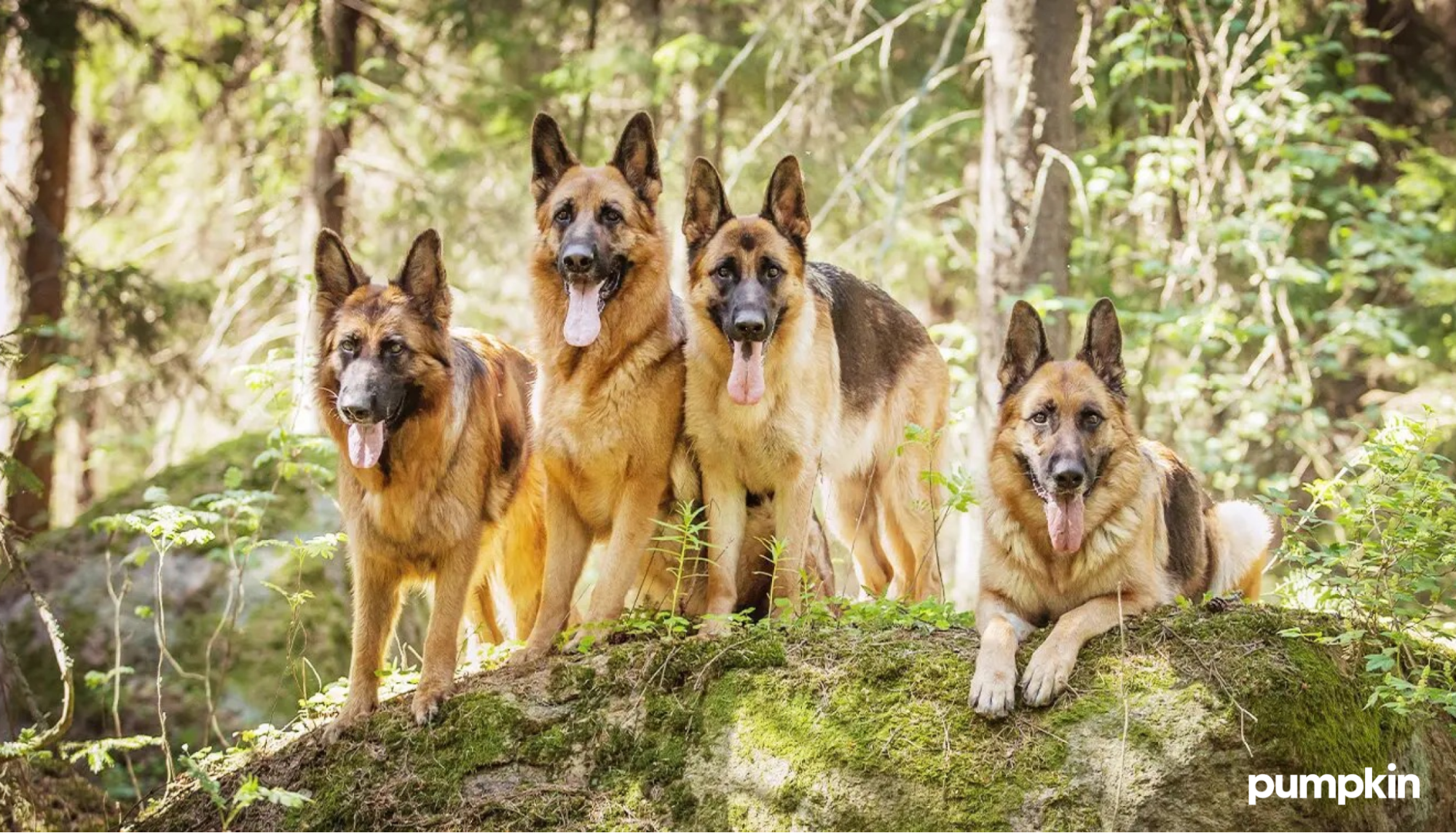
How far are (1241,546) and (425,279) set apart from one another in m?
4.23

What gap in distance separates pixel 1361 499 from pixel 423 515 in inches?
156

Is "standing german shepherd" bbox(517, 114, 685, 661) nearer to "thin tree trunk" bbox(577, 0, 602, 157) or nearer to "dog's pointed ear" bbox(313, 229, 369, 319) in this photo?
"dog's pointed ear" bbox(313, 229, 369, 319)

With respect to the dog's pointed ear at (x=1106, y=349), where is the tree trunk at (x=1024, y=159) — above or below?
above

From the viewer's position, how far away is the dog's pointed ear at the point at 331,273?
552 centimetres

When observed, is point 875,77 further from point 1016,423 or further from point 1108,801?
point 1108,801

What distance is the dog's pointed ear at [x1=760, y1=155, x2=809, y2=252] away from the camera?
5.94 meters

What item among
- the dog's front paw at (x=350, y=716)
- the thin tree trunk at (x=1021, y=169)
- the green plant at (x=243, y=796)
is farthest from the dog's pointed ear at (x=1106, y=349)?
the green plant at (x=243, y=796)

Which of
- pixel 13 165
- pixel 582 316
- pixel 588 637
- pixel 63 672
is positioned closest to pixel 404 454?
pixel 582 316

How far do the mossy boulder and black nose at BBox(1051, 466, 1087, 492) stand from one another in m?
0.59

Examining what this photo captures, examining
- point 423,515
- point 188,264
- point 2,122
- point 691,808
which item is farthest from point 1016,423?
point 188,264

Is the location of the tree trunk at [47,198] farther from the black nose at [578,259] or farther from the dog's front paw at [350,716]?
the black nose at [578,259]

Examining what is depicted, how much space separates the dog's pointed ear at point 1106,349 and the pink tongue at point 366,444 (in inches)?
121

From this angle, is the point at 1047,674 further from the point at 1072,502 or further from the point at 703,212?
the point at 703,212

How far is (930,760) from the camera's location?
14.2ft
